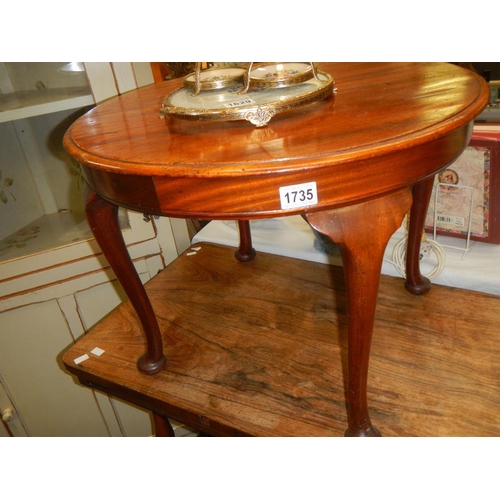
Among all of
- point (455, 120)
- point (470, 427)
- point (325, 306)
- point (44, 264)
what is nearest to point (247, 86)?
point (455, 120)

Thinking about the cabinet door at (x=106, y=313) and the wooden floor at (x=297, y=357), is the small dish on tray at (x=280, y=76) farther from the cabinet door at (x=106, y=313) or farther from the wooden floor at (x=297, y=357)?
the cabinet door at (x=106, y=313)

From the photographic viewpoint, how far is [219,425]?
2.42 ft

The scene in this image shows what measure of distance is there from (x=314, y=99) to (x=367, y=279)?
0.88ft

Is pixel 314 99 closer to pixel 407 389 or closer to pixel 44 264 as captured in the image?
pixel 407 389

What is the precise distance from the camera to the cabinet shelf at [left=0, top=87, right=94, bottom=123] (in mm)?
1020

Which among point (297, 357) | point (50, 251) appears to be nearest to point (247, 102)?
point (297, 357)

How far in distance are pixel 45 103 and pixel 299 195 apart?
2.59 feet

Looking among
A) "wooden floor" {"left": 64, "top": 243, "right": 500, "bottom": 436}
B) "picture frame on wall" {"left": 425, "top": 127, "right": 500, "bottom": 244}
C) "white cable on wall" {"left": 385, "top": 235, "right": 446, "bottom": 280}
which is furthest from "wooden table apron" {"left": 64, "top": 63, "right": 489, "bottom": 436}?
"white cable on wall" {"left": 385, "top": 235, "right": 446, "bottom": 280}

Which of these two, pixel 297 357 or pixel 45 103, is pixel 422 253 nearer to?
pixel 297 357

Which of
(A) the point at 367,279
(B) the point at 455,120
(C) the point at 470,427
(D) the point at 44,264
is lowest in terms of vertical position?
(C) the point at 470,427

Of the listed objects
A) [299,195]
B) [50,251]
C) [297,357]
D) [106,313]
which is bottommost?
[106,313]

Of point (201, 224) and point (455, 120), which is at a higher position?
point (455, 120)

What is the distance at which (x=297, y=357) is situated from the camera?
0.84 m

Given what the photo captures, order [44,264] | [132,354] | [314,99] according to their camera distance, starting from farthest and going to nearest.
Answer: [44,264] < [132,354] < [314,99]
